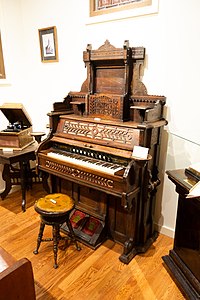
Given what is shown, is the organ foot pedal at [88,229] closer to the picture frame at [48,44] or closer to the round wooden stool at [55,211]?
the round wooden stool at [55,211]

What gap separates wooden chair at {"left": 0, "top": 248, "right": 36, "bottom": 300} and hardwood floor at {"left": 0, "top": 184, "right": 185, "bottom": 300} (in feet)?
2.37

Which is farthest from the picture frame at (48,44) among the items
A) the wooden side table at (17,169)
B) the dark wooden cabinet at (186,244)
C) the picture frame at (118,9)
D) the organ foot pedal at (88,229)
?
the dark wooden cabinet at (186,244)

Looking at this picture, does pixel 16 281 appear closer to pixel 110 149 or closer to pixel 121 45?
pixel 110 149

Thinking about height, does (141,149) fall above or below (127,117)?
below

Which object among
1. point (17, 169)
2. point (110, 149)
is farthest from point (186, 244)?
point (17, 169)

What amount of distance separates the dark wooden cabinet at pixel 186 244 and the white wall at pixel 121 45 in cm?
44

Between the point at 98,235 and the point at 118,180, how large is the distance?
31.2 inches

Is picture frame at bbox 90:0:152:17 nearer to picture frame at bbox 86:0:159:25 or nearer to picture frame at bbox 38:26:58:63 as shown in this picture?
picture frame at bbox 86:0:159:25

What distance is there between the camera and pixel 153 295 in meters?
1.66

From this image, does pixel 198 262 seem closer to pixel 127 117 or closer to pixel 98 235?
pixel 98 235

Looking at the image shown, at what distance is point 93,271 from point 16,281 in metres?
1.04

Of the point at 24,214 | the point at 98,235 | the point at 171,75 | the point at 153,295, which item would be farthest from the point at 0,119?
the point at 153,295

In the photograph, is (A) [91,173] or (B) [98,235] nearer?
(A) [91,173]

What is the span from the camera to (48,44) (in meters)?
2.74
